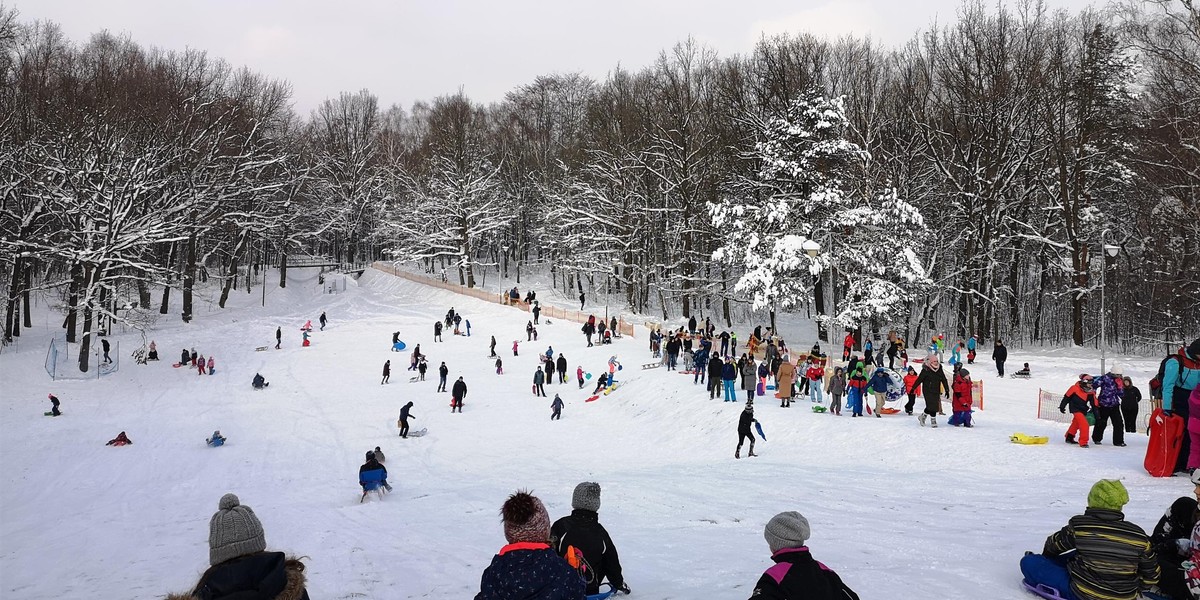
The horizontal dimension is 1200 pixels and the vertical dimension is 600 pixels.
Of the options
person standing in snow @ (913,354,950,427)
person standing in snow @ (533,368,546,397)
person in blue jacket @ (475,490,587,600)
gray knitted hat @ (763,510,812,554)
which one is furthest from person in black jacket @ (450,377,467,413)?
gray knitted hat @ (763,510,812,554)

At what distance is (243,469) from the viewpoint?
1912cm

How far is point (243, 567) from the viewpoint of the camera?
385 cm

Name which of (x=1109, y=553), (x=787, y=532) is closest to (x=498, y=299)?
(x=1109, y=553)

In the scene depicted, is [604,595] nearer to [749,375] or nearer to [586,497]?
[586,497]

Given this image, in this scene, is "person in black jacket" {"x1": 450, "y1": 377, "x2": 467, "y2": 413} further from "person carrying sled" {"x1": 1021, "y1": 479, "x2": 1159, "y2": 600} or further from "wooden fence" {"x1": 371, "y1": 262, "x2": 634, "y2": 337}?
"person carrying sled" {"x1": 1021, "y1": 479, "x2": 1159, "y2": 600}

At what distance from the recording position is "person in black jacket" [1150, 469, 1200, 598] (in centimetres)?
593

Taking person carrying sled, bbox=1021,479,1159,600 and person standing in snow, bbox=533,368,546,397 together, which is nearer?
person carrying sled, bbox=1021,479,1159,600

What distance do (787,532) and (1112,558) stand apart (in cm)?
323

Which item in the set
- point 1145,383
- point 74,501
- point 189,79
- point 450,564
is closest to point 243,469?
point 74,501

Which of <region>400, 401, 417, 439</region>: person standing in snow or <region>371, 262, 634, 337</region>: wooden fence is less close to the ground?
<region>371, 262, 634, 337</region>: wooden fence

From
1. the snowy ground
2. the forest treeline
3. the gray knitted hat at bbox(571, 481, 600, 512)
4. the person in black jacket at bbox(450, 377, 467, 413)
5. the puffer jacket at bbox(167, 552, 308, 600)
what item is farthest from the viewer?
the forest treeline

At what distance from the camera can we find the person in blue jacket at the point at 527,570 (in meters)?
4.25

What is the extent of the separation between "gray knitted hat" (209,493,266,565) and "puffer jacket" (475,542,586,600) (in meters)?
1.23

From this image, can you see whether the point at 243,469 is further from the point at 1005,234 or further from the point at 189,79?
the point at 189,79
